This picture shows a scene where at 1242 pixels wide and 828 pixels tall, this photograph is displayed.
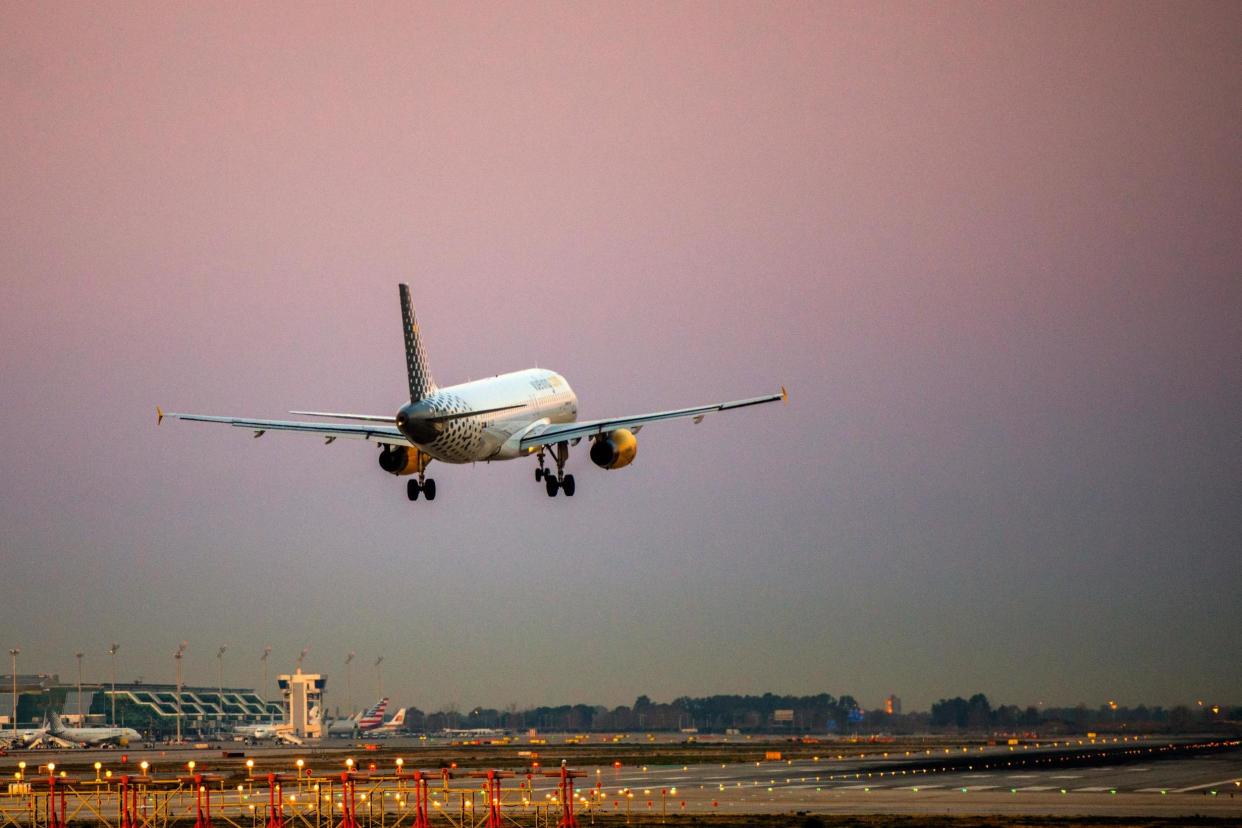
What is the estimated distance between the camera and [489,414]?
78188 millimetres

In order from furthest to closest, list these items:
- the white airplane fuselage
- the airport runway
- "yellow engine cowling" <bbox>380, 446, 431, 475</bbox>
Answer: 1. "yellow engine cowling" <bbox>380, 446, 431, 475</bbox>
2. the white airplane fuselage
3. the airport runway

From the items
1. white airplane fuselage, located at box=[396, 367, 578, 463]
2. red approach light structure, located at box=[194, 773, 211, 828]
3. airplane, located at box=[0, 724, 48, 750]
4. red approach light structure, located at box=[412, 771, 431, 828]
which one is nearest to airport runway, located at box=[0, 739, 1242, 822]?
red approach light structure, located at box=[412, 771, 431, 828]

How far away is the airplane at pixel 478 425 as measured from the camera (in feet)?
243

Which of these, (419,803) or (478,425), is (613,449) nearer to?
(478,425)

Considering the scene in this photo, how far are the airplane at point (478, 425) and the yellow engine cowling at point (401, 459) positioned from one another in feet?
0.17

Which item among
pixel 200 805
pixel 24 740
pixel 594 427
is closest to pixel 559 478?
pixel 594 427

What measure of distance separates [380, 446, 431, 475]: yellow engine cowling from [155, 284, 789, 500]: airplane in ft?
0.17

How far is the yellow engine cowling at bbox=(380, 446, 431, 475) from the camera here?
8069 cm

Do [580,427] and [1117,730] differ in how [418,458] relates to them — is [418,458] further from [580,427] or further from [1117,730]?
[1117,730]

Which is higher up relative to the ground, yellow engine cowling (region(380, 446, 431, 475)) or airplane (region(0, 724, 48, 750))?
yellow engine cowling (region(380, 446, 431, 475))

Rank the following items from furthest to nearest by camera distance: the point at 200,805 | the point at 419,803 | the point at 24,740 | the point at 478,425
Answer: the point at 24,740
the point at 478,425
the point at 200,805
the point at 419,803

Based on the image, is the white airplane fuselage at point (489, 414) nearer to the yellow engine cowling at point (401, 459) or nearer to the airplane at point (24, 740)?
the yellow engine cowling at point (401, 459)

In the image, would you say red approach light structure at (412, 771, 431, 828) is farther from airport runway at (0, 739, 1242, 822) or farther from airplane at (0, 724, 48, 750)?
airplane at (0, 724, 48, 750)

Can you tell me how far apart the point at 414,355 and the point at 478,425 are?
185 inches
